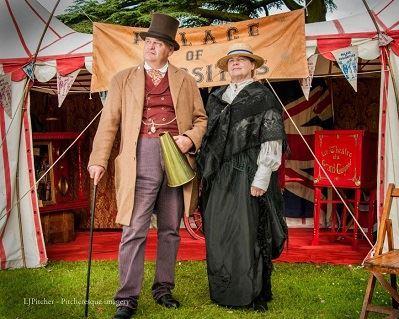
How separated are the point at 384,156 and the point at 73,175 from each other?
4.26 meters

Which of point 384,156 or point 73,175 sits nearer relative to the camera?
point 384,156

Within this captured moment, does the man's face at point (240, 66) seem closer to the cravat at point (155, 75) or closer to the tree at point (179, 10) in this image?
the cravat at point (155, 75)

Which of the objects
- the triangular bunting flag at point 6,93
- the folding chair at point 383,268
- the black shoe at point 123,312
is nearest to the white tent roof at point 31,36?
the triangular bunting flag at point 6,93

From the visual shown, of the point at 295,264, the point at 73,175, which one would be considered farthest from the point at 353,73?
the point at 73,175

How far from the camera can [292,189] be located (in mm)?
7543

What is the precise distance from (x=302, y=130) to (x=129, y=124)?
4.35m

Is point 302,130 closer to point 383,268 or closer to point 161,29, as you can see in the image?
point 161,29

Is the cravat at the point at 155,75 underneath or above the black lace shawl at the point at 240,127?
above

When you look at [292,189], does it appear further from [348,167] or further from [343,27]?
[343,27]

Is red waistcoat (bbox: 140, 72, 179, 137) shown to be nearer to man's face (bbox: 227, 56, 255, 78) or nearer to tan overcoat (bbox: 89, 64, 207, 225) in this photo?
tan overcoat (bbox: 89, 64, 207, 225)

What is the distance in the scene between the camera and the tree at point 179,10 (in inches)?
464

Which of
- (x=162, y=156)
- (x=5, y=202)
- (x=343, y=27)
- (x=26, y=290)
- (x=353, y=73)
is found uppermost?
(x=343, y=27)

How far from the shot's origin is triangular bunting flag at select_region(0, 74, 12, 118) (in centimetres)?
528

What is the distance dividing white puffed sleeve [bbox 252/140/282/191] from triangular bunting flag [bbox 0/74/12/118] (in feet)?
9.19
